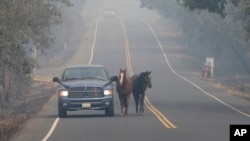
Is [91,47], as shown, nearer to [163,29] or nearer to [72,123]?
[163,29]

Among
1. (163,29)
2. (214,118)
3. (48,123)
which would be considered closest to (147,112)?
(214,118)

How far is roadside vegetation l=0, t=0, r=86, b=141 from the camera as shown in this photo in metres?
37.9

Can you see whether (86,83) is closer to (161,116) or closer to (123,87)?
(123,87)

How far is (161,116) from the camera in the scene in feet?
108

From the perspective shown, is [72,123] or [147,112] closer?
[72,123]

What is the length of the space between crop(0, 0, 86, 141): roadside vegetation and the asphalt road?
1.38m

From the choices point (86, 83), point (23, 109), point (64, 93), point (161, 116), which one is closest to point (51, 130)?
point (64, 93)

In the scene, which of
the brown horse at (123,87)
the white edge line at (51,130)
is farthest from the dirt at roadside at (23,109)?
the brown horse at (123,87)

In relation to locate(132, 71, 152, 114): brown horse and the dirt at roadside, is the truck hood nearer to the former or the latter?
locate(132, 71, 152, 114): brown horse

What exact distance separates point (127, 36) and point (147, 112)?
85.2 meters

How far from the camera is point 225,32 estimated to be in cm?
9206

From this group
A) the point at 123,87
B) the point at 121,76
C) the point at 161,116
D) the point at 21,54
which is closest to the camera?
the point at 121,76

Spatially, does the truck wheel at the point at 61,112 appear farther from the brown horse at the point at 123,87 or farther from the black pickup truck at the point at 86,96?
the brown horse at the point at 123,87

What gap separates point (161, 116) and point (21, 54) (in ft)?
30.1
